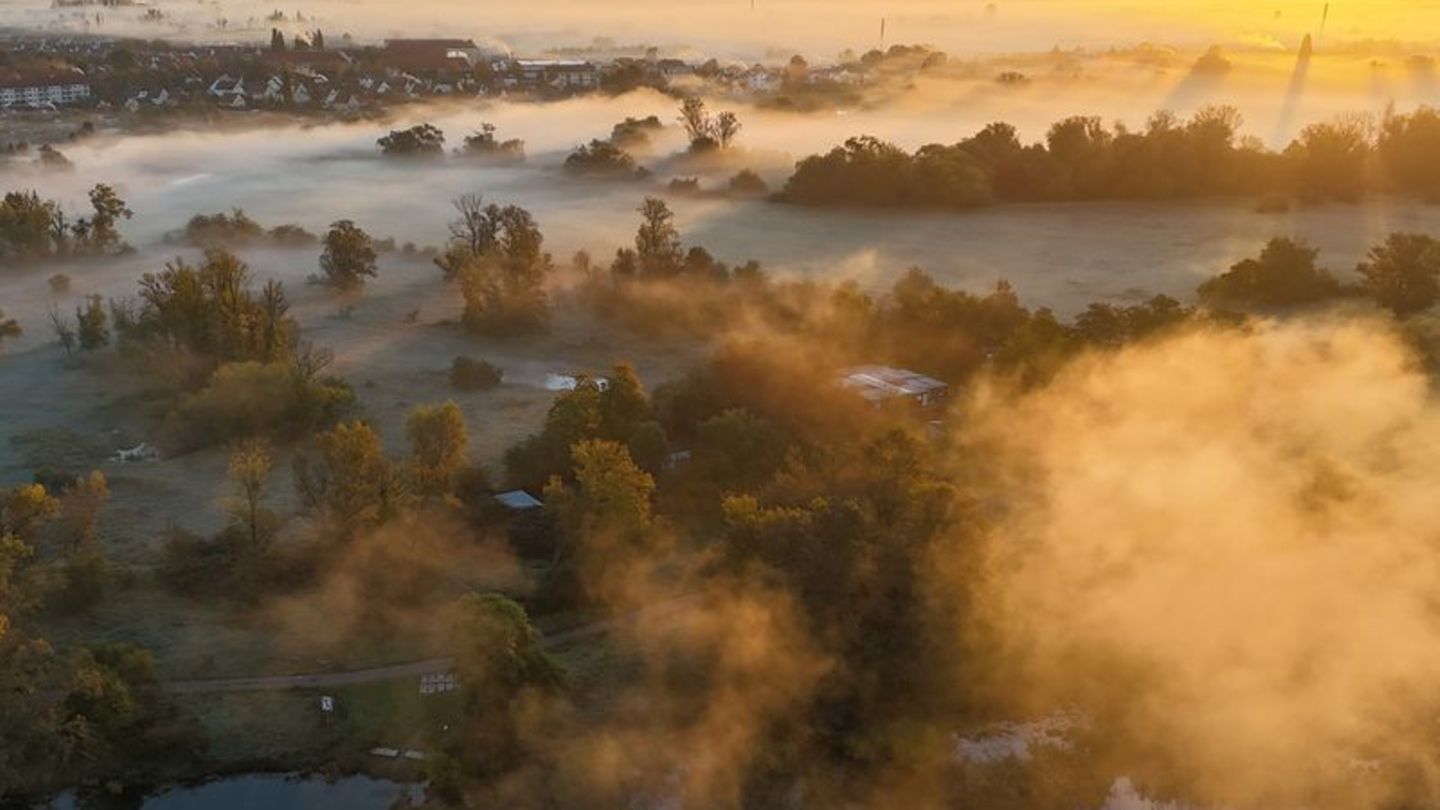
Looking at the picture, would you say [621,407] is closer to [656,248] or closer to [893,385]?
[893,385]

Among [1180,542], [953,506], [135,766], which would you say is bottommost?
[135,766]

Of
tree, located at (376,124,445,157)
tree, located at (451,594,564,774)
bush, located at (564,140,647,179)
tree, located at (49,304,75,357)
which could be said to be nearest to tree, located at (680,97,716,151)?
bush, located at (564,140,647,179)

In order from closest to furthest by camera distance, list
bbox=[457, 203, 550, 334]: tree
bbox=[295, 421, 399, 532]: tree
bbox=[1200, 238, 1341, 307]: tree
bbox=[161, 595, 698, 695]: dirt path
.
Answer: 1. bbox=[161, 595, 698, 695]: dirt path
2. bbox=[295, 421, 399, 532]: tree
3. bbox=[457, 203, 550, 334]: tree
4. bbox=[1200, 238, 1341, 307]: tree

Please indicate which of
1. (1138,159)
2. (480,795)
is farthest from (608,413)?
(1138,159)

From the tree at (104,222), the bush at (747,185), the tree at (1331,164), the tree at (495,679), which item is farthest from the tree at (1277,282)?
the tree at (104,222)

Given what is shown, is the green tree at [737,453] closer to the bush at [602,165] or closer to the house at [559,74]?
the bush at [602,165]

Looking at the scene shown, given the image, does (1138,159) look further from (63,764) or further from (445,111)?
(63,764)

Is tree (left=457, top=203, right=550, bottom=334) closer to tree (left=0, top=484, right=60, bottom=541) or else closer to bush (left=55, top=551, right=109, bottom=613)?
tree (left=0, top=484, right=60, bottom=541)
